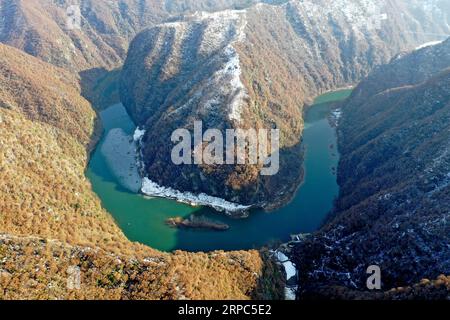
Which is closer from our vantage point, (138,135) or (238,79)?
(238,79)

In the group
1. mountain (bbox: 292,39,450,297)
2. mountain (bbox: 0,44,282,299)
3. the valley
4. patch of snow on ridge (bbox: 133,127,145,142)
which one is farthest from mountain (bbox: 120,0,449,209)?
mountain (bbox: 0,44,282,299)

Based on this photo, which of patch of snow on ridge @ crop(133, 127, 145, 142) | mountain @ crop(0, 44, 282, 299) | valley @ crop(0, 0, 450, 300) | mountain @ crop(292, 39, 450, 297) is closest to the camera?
mountain @ crop(0, 44, 282, 299)

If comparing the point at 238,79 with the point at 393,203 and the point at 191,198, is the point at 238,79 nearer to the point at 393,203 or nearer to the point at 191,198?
the point at 191,198

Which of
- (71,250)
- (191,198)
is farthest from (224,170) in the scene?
(71,250)

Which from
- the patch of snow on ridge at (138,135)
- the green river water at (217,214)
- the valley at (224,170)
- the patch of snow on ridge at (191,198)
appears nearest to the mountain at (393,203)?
the valley at (224,170)

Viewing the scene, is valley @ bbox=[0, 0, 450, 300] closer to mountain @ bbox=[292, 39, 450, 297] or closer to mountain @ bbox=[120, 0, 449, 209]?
mountain @ bbox=[292, 39, 450, 297]

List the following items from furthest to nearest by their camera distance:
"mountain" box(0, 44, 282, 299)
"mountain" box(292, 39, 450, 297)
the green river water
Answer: the green river water → "mountain" box(292, 39, 450, 297) → "mountain" box(0, 44, 282, 299)

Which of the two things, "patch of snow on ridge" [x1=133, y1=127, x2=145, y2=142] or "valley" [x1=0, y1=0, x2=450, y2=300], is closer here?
"valley" [x1=0, y1=0, x2=450, y2=300]
